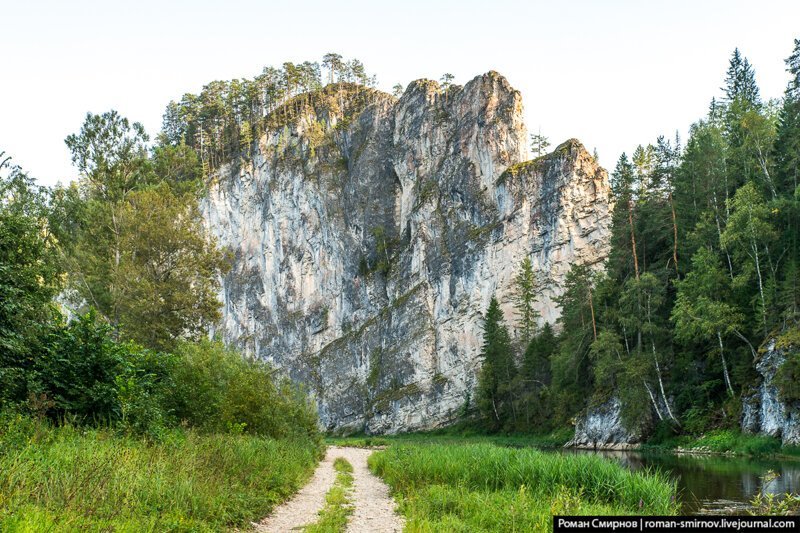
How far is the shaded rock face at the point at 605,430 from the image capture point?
45625 mm

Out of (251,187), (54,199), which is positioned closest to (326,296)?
(251,187)

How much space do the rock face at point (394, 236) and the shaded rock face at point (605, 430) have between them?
26.6 m

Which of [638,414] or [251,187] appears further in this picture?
[251,187]

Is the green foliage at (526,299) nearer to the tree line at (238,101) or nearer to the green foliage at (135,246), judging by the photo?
the green foliage at (135,246)

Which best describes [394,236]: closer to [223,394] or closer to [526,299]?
[526,299]

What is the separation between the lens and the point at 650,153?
65.3 meters

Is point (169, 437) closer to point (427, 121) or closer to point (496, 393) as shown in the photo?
point (496, 393)

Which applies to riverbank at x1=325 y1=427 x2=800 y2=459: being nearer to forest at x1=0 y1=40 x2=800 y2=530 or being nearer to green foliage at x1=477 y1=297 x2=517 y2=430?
forest at x1=0 y1=40 x2=800 y2=530

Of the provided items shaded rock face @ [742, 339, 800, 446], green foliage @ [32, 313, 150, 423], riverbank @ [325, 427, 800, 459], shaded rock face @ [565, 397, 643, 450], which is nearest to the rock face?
riverbank @ [325, 427, 800, 459]

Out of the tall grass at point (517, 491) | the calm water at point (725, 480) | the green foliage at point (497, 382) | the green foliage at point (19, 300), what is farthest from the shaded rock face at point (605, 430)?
the green foliage at point (19, 300)

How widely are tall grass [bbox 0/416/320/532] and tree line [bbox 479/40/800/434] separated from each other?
108 ft

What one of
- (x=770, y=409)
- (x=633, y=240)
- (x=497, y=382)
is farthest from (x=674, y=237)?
(x=497, y=382)

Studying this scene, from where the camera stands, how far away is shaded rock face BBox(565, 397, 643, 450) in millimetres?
45625

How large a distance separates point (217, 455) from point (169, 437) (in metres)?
1.99
